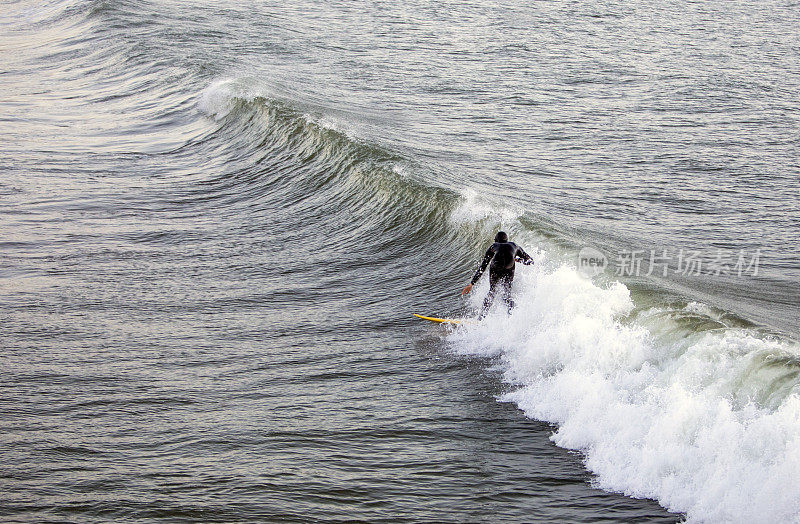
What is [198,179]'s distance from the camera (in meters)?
19.6

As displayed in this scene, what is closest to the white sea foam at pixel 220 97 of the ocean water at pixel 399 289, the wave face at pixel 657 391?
the ocean water at pixel 399 289

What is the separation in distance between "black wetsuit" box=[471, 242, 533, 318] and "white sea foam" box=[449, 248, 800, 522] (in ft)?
0.70

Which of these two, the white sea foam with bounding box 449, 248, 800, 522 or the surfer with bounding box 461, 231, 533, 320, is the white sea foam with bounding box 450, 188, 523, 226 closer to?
the surfer with bounding box 461, 231, 533, 320

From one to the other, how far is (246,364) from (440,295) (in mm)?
3878

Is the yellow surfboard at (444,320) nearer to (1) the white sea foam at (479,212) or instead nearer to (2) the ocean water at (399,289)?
(2) the ocean water at (399,289)

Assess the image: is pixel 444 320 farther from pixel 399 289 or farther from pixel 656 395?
pixel 656 395

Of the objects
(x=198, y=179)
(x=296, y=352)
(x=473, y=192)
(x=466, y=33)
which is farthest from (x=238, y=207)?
(x=466, y=33)

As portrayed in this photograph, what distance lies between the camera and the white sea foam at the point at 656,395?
8164mm

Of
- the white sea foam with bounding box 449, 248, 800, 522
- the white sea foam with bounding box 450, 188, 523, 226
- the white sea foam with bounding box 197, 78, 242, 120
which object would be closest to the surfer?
the white sea foam with bounding box 449, 248, 800, 522

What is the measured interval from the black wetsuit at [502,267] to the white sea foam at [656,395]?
213 millimetres

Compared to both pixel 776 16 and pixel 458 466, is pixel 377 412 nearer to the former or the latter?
pixel 458 466

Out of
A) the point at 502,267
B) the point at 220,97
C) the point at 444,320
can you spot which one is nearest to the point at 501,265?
the point at 502,267

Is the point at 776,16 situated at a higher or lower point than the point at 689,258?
higher

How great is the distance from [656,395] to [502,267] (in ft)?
10.9
